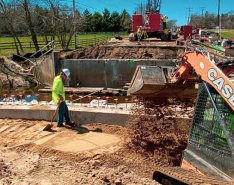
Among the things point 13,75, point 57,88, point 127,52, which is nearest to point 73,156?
point 57,88

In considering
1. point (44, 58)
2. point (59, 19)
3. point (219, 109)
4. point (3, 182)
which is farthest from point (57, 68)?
point (219, 109)

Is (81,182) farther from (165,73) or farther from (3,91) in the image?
(3,91)

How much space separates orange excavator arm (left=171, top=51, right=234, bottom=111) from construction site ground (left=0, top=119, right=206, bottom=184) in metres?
1.62

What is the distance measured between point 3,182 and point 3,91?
1816 cm

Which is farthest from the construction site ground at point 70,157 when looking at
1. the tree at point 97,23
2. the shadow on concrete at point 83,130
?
the tree at point 97,23

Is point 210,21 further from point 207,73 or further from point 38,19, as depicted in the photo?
point 207,73

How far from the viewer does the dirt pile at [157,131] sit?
921 centimetres

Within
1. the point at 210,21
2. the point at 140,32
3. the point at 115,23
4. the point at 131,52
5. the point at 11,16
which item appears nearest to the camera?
the point at 131,52

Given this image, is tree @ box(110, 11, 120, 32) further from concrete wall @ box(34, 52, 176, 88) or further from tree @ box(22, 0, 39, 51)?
concrete wall @ box(34, 52, 176, 88)

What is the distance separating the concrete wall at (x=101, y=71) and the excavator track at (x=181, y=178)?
620 inches

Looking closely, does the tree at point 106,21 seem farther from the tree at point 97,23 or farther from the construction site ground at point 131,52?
the construction site ground at point 131,52

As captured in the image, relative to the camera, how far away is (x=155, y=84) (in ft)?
27.7

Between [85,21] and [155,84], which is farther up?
[85,21]

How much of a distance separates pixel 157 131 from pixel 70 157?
90.2 inches
